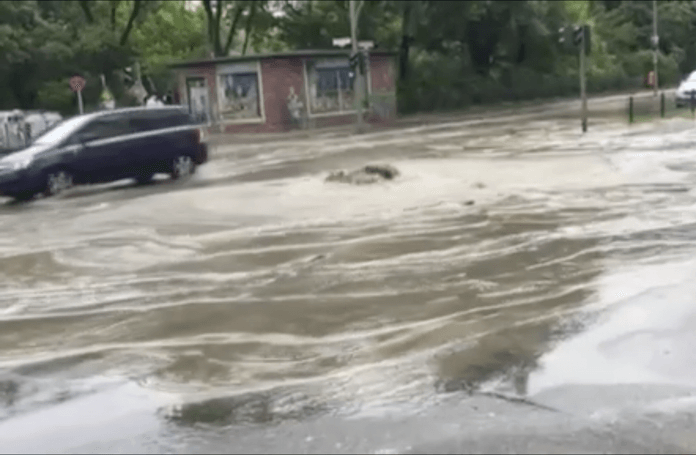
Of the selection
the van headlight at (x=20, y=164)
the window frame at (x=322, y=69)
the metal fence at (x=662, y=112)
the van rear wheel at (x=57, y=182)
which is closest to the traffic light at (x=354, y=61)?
the window frame at (x=322, y=69)

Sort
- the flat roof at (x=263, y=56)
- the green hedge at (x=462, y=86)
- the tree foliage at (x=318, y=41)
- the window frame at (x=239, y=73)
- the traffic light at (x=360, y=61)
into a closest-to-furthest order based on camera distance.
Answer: the traffic light at (x=360, y=61)
the flat roof at (x=263, y=56)
the window frame at (x=239, y=73)
the tree foliage at (x=318, y=41)
the green hedge at (x=462, y=86)

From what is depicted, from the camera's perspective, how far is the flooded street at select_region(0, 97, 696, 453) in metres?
5.34

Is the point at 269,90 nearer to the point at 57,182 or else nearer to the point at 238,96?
the point at 238,96

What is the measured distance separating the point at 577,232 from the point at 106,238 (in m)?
5.73

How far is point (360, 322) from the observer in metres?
7.57

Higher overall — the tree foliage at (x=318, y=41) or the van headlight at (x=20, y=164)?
the tree foliage at (x=318, y=41)

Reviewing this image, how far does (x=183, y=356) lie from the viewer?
686 centimetres

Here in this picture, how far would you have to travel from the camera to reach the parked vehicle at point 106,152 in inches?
703

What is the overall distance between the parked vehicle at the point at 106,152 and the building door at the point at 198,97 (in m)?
20.5

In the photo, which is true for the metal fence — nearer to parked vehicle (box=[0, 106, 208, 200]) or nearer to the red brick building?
the red brick building

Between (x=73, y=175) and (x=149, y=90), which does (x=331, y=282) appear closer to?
(x=73, y=175)

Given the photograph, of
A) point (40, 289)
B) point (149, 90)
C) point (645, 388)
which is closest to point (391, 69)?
point (149, 90)

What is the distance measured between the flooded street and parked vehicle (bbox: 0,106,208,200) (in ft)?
6.73

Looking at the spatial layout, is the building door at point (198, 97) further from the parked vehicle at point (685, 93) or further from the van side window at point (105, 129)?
the van side window at point (105, 129)
